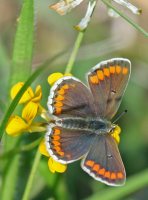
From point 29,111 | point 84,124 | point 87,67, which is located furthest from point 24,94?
point 87,67

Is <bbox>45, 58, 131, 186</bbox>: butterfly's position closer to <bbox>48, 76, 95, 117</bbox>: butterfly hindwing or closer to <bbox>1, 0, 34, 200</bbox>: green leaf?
<bbox>48, 76, 95, 117</bbox>: butterfly hindwing

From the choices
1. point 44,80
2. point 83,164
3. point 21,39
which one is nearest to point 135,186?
point 83,164

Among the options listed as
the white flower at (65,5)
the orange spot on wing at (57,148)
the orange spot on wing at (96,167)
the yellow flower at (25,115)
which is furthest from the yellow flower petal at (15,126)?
the white flower at (65,5)

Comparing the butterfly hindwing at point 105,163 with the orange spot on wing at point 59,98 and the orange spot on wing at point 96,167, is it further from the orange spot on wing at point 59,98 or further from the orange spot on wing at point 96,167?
the orange spot on wing at point 59,98

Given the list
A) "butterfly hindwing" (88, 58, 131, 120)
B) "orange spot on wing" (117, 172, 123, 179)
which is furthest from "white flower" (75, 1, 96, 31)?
"orange spot on wing" (117, 172, 123, 179)

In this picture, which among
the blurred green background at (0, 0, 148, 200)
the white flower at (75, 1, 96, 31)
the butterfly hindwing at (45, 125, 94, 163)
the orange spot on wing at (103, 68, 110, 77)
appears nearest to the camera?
the butterfly hindwing at (45, 125, 94, 163)

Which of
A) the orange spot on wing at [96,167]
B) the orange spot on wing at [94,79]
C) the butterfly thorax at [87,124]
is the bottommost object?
the orange spot on wing at [96,167]
